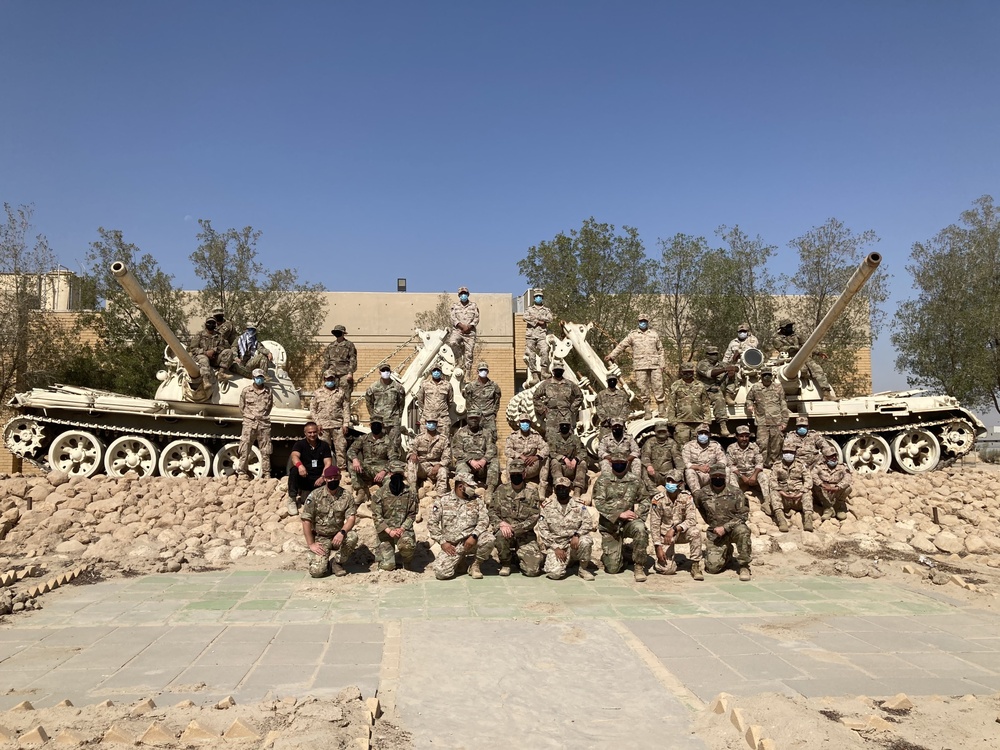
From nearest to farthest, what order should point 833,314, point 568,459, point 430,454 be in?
point 568,459 < point 430,454 < point 833,314

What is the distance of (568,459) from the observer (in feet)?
39.8

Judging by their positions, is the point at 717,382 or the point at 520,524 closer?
the point at 520,524

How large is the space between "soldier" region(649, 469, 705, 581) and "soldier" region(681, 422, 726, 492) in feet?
4.19

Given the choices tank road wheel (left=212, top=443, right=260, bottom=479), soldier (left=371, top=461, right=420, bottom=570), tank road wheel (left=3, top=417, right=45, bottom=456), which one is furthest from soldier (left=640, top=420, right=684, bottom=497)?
tank road wheel (left=3, top=417, right=45, bottom=456)

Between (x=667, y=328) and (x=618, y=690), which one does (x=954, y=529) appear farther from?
(x=667, y=328)

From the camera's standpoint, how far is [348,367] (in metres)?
14.1

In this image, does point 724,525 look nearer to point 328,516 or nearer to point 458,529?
point 458,529

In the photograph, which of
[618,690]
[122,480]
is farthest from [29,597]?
[618,690]

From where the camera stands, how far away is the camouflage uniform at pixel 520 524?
9023 millimetres

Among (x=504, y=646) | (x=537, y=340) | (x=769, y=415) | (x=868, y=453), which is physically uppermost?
(x=537, y=340)

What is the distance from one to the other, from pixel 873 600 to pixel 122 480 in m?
11.8

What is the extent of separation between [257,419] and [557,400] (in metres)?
5.49

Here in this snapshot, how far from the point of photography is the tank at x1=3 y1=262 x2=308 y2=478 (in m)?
14.3

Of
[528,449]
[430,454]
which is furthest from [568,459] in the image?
[430,454]
